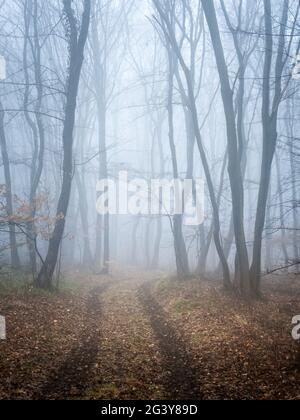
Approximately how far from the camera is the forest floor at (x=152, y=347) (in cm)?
690

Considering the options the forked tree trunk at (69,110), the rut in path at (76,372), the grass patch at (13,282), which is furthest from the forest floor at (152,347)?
the forked tree trunk at (69,110)

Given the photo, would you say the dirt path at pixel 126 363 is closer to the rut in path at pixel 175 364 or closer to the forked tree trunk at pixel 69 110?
the rut in path at pixel 175 364

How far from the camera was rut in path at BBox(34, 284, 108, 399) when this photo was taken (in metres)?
6.72

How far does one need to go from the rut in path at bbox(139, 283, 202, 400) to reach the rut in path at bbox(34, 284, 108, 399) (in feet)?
5.33

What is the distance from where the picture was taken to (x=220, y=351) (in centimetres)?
866

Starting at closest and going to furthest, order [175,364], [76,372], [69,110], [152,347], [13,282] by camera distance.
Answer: [76,372], [175,364], [152,347], [13,282], [69,110]

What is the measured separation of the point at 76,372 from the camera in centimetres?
763

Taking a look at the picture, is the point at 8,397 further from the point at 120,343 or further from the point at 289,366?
the point at 289,366

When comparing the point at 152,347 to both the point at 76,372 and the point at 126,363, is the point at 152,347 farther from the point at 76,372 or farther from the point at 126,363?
the point at 76,372

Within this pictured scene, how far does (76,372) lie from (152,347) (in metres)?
2.28

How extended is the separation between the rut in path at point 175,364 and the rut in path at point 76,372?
162 cm

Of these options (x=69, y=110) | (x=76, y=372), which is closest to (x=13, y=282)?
(x=69, y=110)

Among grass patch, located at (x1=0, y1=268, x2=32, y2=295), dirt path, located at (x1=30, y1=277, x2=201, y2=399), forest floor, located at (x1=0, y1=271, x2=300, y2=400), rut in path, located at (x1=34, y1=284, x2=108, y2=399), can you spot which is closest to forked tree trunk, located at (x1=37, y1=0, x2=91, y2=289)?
grass patch, located at (x1=0, y1=268, x2=32, y2=295)
